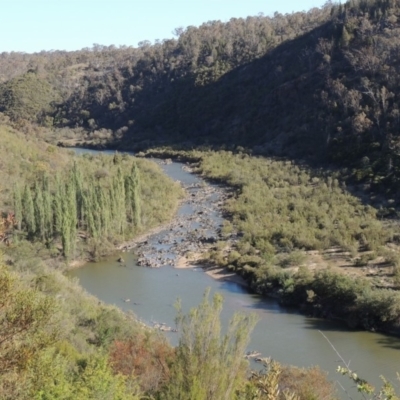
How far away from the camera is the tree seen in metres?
8.06

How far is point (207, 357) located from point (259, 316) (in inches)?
591

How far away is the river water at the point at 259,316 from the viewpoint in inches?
757

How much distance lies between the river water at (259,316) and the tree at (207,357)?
911cm

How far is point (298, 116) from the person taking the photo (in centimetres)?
6281

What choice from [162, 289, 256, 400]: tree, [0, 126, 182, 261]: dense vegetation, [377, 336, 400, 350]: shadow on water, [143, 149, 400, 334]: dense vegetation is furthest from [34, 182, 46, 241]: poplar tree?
[162, 289, 256, 400]: tree

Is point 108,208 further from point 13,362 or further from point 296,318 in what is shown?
point 13,362

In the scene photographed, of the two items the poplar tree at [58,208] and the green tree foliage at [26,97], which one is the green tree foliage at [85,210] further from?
the green tree foliage at [26,97]

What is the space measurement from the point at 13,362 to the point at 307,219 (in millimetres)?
31316

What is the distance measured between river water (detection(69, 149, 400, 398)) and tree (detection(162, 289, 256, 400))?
9.11 metres

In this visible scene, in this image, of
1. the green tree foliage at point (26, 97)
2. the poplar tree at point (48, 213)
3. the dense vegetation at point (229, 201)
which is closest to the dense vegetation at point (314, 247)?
the dense vegetation at point (229, 201)

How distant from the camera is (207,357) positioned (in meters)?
8.30

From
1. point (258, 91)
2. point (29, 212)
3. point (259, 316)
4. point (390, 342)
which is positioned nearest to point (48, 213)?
point (29, 212)

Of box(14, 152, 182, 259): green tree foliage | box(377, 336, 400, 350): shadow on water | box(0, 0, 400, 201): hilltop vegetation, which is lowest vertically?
box(377, 336, 400, 350): shadow on water

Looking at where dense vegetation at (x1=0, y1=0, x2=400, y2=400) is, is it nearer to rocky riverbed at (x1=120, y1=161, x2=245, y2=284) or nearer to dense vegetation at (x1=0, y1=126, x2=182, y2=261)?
dense vegetation at (x1=0, y1=126, x2=182, y2=261)
